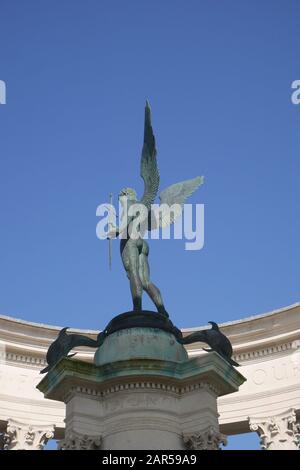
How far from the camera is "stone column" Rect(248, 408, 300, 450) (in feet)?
114

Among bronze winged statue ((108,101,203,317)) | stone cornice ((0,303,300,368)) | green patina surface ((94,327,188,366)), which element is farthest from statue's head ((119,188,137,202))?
stone cornice ((0,303,300,368))

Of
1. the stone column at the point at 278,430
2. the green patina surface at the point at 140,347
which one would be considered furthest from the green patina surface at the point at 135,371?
the stone column at the point at 278,430

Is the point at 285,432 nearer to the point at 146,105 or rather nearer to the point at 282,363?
the point at 282,363

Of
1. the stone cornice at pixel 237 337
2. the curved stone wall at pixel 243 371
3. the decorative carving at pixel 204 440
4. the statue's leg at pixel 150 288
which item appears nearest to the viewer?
the decorative carving at pixel 204 440

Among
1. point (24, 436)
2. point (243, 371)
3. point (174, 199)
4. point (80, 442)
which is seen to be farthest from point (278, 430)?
point (80, 442)

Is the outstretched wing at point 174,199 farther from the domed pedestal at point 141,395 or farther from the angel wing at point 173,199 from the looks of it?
the domed pedestal at point 141,395

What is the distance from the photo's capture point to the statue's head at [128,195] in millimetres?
21297

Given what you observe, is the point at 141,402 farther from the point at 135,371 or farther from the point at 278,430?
the point at 278,430

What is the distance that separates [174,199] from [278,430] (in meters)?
17.5

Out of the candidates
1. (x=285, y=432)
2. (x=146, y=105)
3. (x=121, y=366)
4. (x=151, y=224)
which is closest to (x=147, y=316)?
(x=121, y=366)

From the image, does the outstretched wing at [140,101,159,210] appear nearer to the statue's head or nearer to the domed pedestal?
the statue's head

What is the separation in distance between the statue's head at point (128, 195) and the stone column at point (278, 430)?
1809 cm

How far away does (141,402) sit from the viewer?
17.2 metres
